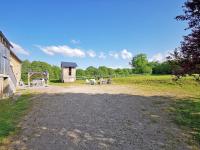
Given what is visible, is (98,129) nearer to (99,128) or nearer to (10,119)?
(99,128)

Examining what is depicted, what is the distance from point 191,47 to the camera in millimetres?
6109

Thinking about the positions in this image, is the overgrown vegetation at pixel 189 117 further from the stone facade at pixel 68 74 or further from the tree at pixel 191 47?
the stone facade at pixel 68 74

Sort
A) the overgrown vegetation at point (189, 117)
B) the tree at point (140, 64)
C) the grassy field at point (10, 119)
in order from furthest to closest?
the tree at point (140, 64) → the overgrown vegetation at point (189, 117) → the grassy field at point (10, 119)

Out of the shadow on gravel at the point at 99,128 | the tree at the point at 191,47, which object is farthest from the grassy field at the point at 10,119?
the tree at the point at 191,47

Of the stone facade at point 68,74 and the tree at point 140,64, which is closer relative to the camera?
the stone facade at point 68,74

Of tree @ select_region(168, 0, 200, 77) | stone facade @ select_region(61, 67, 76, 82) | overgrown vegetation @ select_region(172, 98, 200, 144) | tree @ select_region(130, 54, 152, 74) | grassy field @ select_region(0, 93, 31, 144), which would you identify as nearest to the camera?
tree @ select_region(168, 0, 200, 77)

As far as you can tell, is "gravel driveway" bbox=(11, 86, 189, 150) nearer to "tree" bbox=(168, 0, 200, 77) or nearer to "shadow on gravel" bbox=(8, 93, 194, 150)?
"shadow on gravel" bbox=(8, 93, 194, 150)

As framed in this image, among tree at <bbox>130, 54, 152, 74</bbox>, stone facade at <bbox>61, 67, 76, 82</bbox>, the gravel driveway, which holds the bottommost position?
the gravel driveway

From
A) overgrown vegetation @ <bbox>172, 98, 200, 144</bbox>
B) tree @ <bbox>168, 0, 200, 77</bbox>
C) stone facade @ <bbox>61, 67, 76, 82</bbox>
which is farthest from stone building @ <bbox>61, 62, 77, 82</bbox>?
tree @ <bbox>168, 0, 200, 77</bbox>

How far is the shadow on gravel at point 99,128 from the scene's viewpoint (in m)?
6.82

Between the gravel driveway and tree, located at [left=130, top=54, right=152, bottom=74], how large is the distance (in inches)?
2723

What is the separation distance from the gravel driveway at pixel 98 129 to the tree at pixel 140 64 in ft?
227

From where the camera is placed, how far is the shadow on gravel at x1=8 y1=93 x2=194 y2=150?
6.82 metres

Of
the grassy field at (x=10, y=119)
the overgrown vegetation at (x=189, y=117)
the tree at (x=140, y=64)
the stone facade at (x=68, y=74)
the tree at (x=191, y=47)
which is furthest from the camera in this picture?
the tree at (x=140, y=64)
